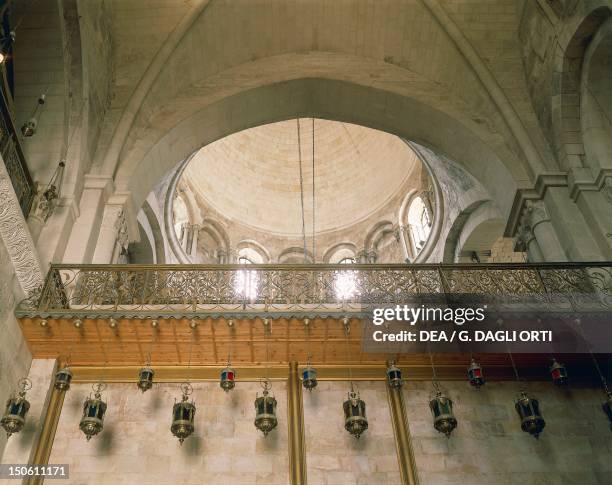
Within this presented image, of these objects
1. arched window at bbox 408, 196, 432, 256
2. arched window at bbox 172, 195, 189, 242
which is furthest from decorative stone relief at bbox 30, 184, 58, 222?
arched window at bbox 408, 196, 432, 256

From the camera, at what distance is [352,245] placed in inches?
829

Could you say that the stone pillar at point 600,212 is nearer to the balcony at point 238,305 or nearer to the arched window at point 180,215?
the balcony at point 238,305

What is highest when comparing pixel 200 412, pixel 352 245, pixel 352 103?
pixel 352 245

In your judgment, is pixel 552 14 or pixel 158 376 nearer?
pixel 158 376

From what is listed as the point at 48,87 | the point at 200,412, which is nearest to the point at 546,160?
the point at 200,412

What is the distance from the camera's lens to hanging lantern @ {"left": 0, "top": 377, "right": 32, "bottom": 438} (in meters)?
6.76

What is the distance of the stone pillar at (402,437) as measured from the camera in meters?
7.12

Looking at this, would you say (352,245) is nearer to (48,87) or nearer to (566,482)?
(48,87)

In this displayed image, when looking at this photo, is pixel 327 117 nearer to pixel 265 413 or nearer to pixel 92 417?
pixel 265 413

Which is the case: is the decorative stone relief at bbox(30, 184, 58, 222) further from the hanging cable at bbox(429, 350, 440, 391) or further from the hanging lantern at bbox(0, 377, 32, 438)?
the hanging cable at bbox(429, 350, 440, 391)

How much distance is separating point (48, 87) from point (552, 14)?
33.5ft

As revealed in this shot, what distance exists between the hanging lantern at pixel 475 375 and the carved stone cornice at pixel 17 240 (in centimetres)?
614

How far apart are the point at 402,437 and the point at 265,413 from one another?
1841 mm

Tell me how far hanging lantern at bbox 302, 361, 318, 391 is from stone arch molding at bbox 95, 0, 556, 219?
6.37 meters
